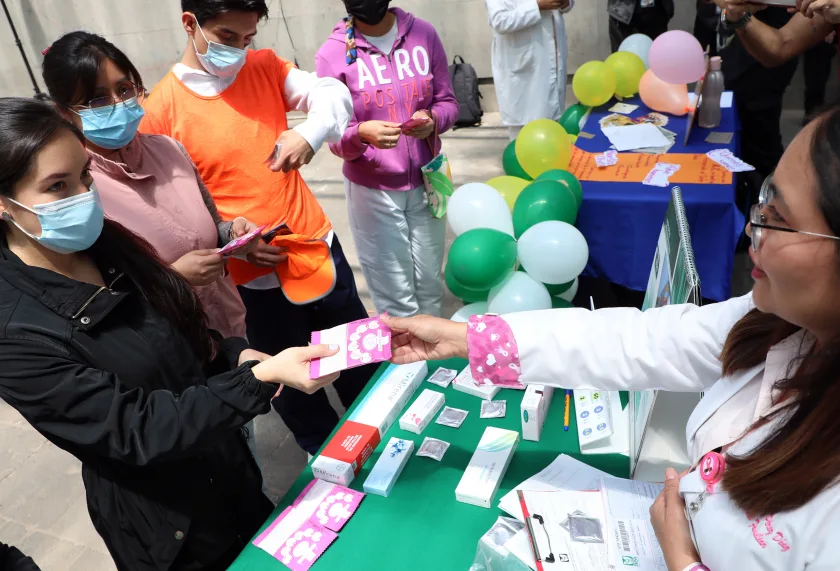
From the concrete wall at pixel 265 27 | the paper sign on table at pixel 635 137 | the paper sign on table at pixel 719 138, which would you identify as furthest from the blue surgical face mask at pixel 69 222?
the concrete wall at pixel 265 27

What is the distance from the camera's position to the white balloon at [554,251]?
233 centimetres

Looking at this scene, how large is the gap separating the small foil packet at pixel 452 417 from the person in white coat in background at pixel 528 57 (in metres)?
2.94

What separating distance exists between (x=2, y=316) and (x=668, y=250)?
4.95 feet

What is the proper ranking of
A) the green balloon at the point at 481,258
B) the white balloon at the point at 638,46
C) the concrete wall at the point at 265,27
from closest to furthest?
the green balloon at the point at 481,258 < the white balloon at the point at 638,46 < the concrete wall at the point at 265,27

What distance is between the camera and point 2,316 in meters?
1.12

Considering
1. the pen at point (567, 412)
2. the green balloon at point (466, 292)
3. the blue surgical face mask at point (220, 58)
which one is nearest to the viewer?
the pen at point (567, 412)

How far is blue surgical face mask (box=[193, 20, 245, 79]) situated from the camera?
1.82 metres

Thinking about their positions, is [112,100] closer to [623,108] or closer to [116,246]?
[116,246]

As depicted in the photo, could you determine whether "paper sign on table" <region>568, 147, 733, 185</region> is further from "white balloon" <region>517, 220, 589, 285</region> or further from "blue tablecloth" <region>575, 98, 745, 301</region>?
"white balloon" <region>517, 220, 589, 285</region>

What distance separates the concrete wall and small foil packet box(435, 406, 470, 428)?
18.3ft

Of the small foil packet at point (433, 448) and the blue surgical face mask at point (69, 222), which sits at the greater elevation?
the blue surgical face mask at point (69, 222)

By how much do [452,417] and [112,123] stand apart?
4.16 feet

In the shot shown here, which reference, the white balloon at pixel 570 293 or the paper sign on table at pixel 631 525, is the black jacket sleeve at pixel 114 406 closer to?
the paper sign on table at pixel 631 525

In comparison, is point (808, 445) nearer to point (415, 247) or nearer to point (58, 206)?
point (58, 206)
